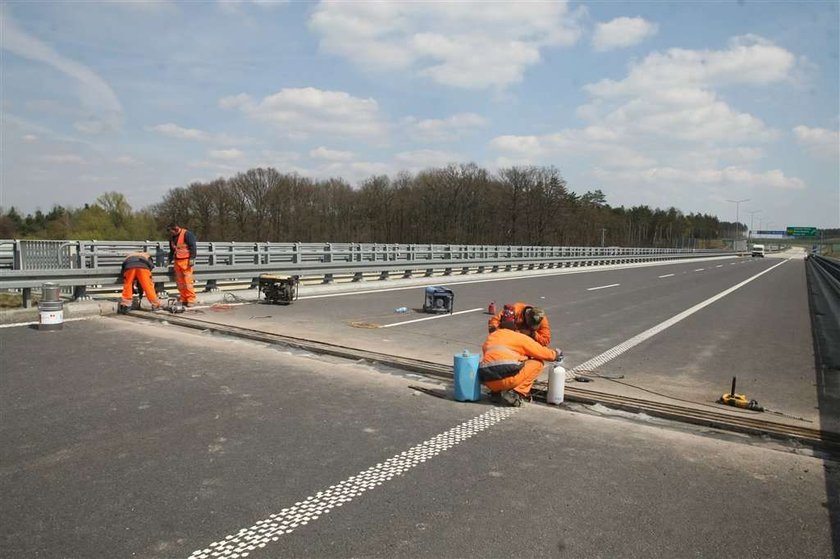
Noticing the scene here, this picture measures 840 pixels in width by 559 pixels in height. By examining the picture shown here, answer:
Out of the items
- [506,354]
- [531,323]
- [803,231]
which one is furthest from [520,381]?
[803,231]

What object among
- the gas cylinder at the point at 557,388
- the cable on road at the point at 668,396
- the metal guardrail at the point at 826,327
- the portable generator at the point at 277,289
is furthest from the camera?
the portable generator at the point at 277,289

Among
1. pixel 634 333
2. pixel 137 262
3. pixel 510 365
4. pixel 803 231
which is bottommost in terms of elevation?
pixel 634 333

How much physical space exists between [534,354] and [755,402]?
2.46 m

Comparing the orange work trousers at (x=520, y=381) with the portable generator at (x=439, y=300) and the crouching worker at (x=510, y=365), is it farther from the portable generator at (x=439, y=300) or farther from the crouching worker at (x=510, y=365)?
the portable generator at (x=439, y=300)

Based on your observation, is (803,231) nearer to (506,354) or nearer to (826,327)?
(826,327)

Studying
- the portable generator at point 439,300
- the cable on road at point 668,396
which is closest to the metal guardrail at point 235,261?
the portable generator at point 439,300

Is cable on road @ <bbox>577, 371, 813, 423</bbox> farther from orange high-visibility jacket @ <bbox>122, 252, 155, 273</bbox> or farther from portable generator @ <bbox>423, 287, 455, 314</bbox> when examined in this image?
orange high-visibility jacket @ <bbox>122, 252, 155, 273</bbox>

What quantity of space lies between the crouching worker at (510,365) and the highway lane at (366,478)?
34 cm

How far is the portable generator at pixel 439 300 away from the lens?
1363cm

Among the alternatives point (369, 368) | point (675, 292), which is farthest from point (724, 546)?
point (675, 292)

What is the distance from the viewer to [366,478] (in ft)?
13.7

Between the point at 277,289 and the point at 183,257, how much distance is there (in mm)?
2374

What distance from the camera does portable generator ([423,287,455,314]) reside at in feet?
44.7

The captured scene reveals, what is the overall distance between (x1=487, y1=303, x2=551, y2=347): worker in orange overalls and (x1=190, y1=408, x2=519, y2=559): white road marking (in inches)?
75.8
